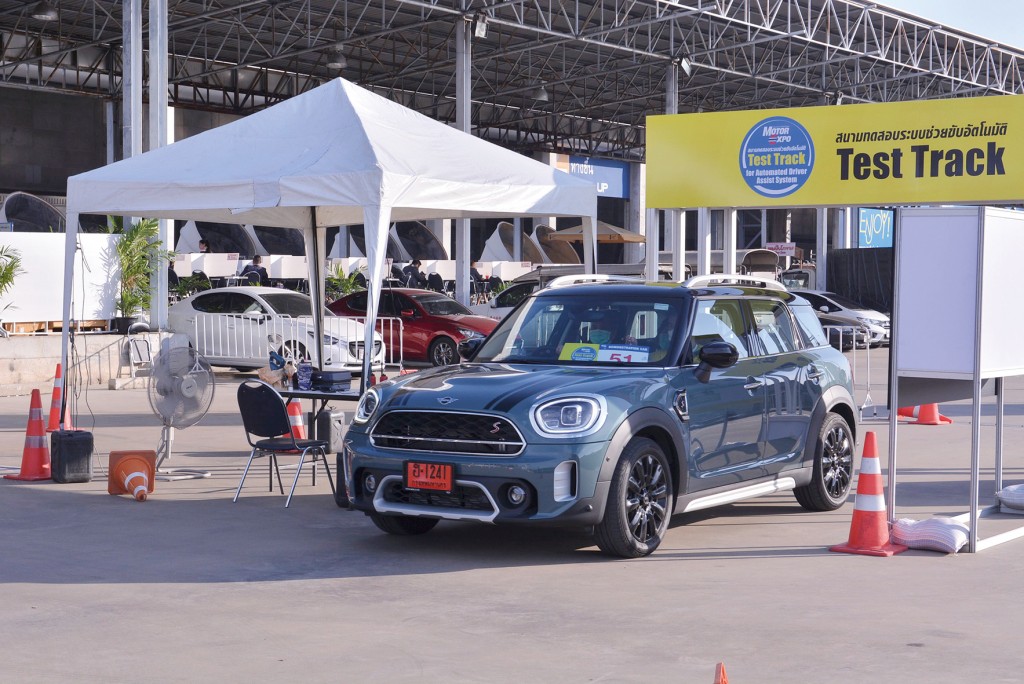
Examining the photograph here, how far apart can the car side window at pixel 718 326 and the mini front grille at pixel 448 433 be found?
64.4 inches

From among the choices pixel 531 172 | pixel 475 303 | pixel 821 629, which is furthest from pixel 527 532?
pixel 475 303

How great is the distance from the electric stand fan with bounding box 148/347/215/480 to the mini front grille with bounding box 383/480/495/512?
3332 millimetres

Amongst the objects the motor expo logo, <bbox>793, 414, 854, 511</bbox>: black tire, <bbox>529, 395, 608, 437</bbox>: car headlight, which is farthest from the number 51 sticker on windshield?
the motor expo logo

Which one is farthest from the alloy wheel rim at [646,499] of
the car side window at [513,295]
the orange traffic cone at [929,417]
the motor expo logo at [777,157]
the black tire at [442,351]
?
the car side window at [513,295]

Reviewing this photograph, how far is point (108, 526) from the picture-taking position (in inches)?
349

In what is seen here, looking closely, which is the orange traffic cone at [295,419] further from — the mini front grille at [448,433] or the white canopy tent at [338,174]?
the mini front grille at [448,433]

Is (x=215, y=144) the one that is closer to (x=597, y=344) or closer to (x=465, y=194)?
(x=465, y=194)

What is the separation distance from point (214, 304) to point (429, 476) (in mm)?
14705

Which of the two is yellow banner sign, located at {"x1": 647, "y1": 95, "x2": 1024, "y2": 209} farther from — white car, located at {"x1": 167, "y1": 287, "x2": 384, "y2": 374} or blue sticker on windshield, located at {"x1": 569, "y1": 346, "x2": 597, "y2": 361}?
blue sticker on windshield, located at {"x1": 569, "y1": 346, "x2": 597, "y2": 361}

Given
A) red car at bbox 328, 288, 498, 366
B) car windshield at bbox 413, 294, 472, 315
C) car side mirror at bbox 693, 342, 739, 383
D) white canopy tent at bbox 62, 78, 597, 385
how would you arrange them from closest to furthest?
car side mirror at bbox 693, 342, 739, 383 → white canopy tent at bbox 62, 78, 597, 385 → red car at bbox 328, 288, 498, 366 → car windshield at bbox 413, 294, 472, 315

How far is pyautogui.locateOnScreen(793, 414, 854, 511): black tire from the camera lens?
9.39 meters

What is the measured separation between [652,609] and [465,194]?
207 inches

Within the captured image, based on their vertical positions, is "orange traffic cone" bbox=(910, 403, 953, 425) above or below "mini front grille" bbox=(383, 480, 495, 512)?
below

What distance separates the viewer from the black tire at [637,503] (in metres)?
7.51
